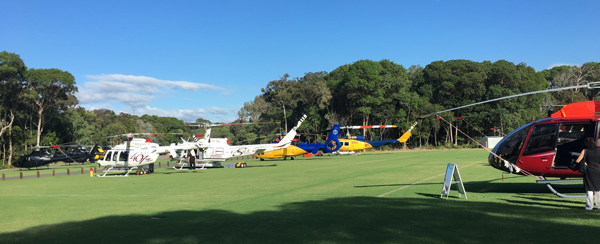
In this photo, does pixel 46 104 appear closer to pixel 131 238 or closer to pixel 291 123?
pixel 291 123

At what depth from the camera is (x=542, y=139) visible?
12.2 meters

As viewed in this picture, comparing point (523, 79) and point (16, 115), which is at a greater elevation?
point (523, 79)

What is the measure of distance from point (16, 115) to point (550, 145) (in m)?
58.5

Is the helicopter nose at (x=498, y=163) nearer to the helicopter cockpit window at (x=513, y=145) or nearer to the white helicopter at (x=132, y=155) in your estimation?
the helicopter cockpit window at (x=513, y=145)

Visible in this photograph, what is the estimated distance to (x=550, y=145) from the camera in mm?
12008

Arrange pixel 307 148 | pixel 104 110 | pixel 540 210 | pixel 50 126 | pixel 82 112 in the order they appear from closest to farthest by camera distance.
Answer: pixel 540 210
pixel 307 148
pixel 50 126
pixel 82 112
pixel 104 110

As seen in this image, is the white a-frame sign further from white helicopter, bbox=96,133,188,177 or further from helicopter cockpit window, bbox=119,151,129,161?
helicopter cockpit window, bbox=119,151,129,161

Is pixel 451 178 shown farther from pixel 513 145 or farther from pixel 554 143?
pixel 554 143

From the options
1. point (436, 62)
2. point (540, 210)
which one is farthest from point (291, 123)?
point (540, 210)

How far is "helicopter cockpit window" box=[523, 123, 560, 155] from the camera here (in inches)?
473

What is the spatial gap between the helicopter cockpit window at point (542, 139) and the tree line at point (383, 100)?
153 ft

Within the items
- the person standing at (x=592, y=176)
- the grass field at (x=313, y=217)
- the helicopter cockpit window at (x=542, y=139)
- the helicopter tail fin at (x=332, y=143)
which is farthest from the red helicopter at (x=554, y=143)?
the helicopter tail fin at (x=332, y=143)

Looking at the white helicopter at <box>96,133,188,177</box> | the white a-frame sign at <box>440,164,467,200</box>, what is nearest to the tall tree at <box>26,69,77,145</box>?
the white helicopter at <box>96,133,188,177</box>

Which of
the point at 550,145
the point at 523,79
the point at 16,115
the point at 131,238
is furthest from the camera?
the point at 523,79
